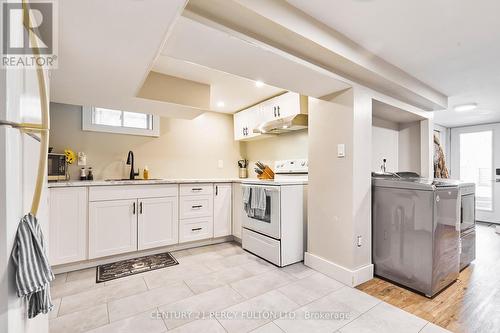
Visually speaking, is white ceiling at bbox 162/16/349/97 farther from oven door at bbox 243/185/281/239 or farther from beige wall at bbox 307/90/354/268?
oven door at bbox 243/185/281/239

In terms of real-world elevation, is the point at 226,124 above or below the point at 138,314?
above

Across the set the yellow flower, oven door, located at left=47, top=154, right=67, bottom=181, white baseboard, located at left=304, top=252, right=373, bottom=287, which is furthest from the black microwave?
white baseboard, located at left=304, top=252, right=373, bottom=287

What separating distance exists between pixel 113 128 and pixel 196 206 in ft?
5.08

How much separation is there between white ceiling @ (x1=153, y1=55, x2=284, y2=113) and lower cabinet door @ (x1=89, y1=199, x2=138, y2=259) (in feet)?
5.19

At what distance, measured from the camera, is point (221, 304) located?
186 centimetres

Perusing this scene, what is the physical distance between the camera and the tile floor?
1.60 m

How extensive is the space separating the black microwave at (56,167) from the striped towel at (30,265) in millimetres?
2324

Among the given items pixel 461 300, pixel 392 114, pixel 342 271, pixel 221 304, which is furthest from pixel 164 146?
pixel 461 300

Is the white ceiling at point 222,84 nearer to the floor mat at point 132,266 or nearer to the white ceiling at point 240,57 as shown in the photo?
the white ceiling at point 240,57

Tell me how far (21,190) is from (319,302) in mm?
1999

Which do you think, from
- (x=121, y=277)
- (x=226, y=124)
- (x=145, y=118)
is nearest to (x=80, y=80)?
(x=145, y=118)

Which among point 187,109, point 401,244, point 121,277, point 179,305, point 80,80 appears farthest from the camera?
point 187,109

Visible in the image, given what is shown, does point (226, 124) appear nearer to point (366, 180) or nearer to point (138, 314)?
point (366, 180)

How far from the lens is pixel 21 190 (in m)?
0.66
